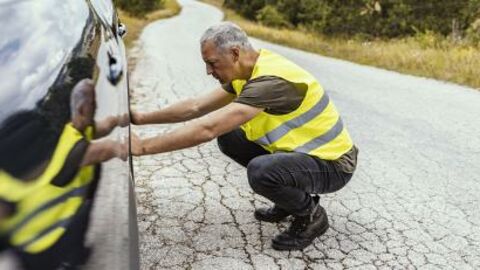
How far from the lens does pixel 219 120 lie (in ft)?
7.84

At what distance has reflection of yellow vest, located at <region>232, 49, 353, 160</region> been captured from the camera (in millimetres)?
2604

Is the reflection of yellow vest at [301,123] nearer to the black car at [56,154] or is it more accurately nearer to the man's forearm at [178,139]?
the man's forearm at [178,139]

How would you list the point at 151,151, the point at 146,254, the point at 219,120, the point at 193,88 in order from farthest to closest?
the point at 193,88
the point at 146,254
the point at 219,120
the point at 151,151

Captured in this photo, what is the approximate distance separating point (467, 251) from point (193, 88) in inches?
195

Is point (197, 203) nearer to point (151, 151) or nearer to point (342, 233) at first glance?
point (342, 233)

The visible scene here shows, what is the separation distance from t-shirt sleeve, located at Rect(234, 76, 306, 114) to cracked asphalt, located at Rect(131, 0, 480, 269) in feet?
2.48

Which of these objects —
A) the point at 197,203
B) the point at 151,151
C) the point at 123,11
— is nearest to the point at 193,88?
the point at 197,203

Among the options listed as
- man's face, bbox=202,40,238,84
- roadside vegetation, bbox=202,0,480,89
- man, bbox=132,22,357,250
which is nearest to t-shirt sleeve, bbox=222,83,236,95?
man, bbox=132,22,357,250

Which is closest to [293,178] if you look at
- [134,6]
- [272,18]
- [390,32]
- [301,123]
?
[301,123]

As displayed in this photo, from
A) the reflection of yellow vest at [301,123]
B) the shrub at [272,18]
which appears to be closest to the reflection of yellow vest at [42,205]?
the reflection of yellow vest at [301,123]

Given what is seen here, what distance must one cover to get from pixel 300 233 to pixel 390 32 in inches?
801

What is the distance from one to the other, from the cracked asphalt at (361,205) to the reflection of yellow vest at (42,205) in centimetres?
151

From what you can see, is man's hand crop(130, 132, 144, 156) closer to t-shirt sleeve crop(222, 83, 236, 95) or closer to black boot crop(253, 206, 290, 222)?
A: t-shirt sleeve crop(222, 83, 236, 95)

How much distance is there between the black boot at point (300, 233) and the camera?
9.23 feet
